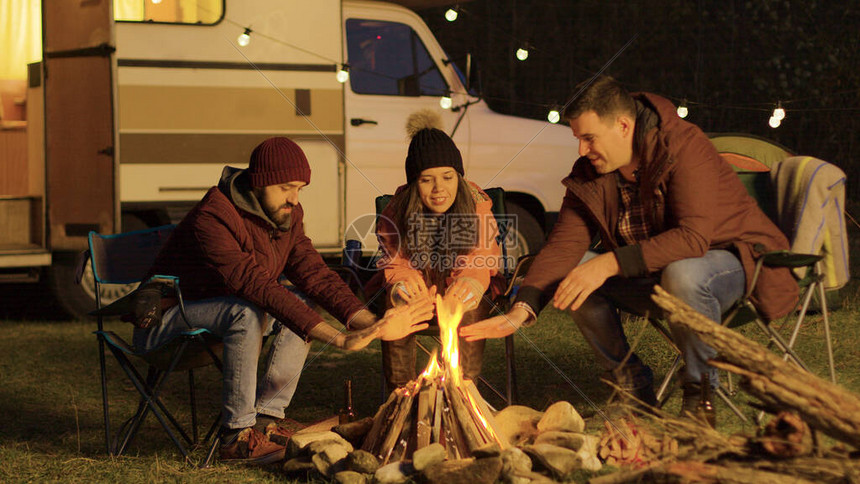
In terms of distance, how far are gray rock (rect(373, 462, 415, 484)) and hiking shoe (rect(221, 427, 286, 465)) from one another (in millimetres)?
499

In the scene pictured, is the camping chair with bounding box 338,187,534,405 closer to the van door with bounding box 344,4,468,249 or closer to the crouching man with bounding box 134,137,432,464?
the crouching man with bounding box 134,137,432,464

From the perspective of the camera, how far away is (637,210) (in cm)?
348

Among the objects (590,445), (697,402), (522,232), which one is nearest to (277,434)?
(590,445)

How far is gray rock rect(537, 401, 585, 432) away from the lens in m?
3.22

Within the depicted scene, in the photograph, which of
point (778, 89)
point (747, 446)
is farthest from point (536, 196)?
point (778, 89)

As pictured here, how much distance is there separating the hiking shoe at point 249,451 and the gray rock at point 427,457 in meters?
0.59

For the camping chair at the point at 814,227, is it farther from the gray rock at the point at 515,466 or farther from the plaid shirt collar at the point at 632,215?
the gray rock at the point at 515,466

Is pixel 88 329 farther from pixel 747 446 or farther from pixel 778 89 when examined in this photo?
pixel 778 89

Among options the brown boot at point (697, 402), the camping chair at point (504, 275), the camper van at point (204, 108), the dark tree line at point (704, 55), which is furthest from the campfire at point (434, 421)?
the dark tree line at point (704, 55)

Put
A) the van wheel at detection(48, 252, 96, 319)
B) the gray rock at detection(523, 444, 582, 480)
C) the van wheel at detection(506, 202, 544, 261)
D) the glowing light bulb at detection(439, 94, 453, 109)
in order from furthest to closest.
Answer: the van wheel at detection(506, 202, 544, 261) → the glowing light bulb at detection(439, 94, 453, 109) → the van wheel at detection(48, 252, 96, 319) → the gray rock at detection(523, 444, 582, 480)

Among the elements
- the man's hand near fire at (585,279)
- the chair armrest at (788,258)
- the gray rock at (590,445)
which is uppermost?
the chair armrest at (788,258)

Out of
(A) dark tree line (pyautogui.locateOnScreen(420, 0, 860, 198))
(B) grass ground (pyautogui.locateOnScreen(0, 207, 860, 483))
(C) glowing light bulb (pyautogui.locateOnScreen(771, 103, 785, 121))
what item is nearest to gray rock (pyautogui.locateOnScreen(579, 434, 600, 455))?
(B) grass ground (pyautogui.locateOnScreen(0, 207, 860, 483))

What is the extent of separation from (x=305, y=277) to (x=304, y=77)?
9.51 feet

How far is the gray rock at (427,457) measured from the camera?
2.94m
